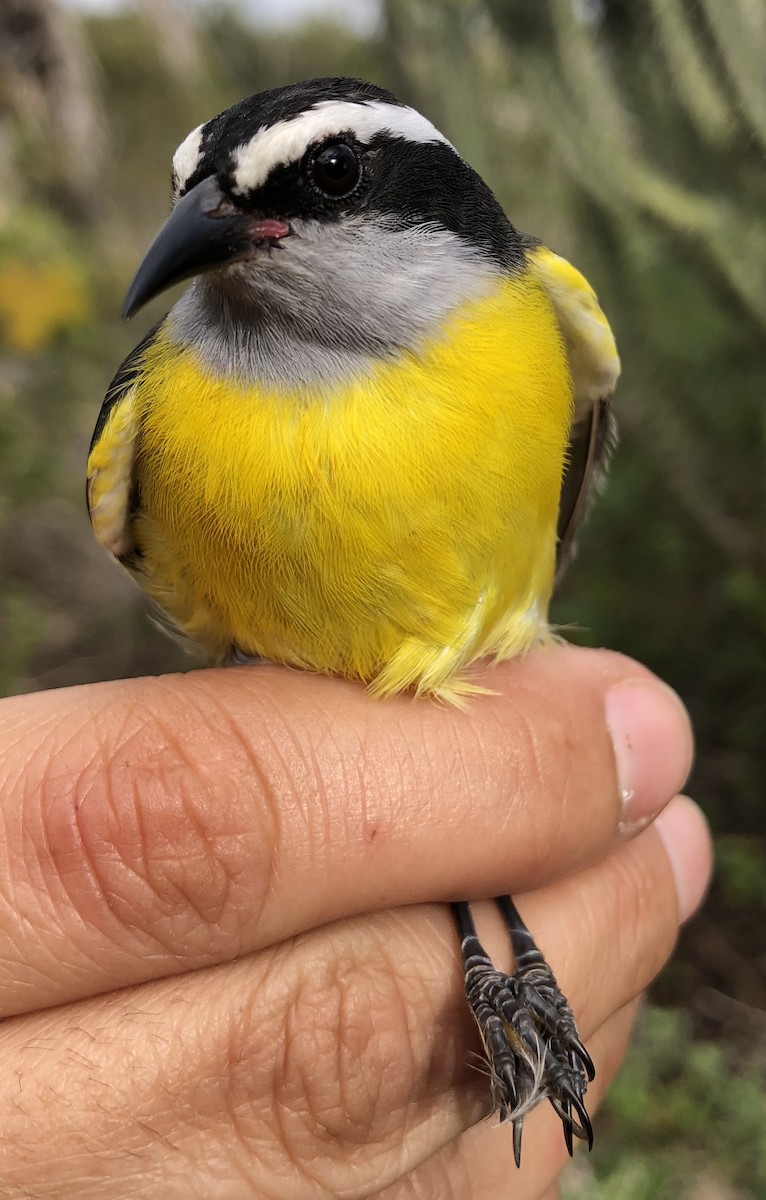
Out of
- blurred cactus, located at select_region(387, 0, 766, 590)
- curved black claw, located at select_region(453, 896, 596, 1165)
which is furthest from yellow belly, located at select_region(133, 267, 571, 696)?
blurred cactus, located at select_region(387, 0, 766, 590)

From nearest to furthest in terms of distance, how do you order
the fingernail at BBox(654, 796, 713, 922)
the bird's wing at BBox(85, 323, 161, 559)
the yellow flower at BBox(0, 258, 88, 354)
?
the bird's wing at BBox(85, 323, 161, 559) < the fingernail at BBox(654, 796, 713, 922) < the yellow flower at BBox(0, 258, 88, 354)

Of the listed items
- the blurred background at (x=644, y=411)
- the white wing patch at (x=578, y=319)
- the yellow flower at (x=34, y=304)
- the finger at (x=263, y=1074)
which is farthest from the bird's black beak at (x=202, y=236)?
the yellow flower at (x=34, y=304)

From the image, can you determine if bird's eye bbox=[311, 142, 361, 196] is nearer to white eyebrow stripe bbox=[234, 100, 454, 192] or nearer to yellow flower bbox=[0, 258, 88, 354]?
white eyebrow stripe bbox=[234, 100, 454, 192]

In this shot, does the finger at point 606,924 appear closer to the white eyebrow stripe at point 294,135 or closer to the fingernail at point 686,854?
the fingernail at point 686,854

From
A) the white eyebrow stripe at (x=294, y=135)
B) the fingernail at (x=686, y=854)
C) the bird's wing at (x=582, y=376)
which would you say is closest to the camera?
the white eyebrow stripe at (x=294, y=135)

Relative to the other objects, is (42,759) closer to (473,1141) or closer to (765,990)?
(473,1141)

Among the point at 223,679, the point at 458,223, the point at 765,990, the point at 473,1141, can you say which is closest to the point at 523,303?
the point at 458,223

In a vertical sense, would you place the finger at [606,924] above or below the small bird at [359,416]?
below
